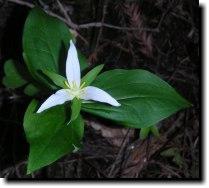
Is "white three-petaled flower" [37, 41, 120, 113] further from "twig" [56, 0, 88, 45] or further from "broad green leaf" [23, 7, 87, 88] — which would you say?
"twig" [56, 0, 88, 45]

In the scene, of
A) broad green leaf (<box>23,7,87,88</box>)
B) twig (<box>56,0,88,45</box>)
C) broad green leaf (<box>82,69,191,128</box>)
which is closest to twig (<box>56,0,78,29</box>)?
twig (<box>56,0,88,45</box>)

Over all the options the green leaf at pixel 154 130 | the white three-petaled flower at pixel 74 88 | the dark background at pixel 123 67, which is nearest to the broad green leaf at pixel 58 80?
the white three-petaled flower at pixel 74 88

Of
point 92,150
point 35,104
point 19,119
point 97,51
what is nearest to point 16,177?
point 19,119

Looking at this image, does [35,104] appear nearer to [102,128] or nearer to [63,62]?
[63,62]

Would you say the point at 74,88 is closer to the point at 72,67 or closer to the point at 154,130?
the point at 72,67

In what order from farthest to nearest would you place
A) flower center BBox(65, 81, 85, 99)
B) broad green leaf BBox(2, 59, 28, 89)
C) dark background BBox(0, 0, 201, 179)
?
dark background BBox(0, 0, 201, 179), broad green leaf BBox(2, 59, 28, 89), flower center BBox(65, 81, 85, 99)

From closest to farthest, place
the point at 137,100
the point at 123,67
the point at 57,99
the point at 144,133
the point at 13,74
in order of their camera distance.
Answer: the point at 57,99, the point at 137,100, the point at 13,74, the point at 144,133, the point at 123,67

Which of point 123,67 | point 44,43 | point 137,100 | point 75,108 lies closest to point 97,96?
point 75,108
